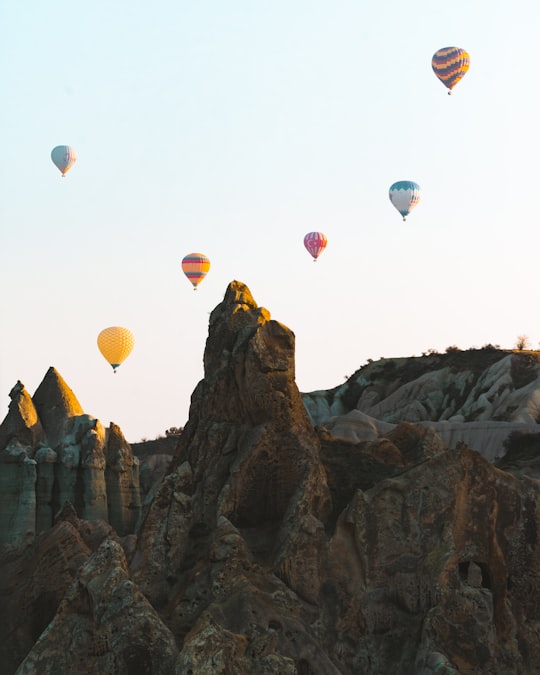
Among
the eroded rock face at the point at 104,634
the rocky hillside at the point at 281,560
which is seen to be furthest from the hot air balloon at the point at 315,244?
the eroded rock face at the point at 104,634

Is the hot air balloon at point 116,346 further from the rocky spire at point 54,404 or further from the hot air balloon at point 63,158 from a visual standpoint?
the rocky spire at point 54,404

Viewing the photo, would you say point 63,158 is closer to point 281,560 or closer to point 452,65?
point 452,65

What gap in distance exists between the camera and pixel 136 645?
2758 centimetres

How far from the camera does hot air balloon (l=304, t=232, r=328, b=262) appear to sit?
4466 inches

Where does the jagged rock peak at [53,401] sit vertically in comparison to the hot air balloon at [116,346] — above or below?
below

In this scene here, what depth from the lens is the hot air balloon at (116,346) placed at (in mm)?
109000

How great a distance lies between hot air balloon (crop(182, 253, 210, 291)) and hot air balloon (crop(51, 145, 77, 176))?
11636 mm

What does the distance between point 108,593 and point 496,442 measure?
66.4m

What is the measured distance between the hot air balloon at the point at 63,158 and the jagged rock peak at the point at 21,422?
47.9 m

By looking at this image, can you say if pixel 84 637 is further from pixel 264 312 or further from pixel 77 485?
pixel 77 485

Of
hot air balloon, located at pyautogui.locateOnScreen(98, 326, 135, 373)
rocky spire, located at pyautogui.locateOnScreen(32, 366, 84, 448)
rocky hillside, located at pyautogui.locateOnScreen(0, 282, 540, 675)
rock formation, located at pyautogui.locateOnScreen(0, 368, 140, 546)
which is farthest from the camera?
hot air balloon, located at pyautogui.locateOnScreen(98, 326, 135, 373)

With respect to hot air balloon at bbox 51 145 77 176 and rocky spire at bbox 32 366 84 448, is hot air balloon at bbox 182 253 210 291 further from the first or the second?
rocky spire at bbox 32 366 84 448

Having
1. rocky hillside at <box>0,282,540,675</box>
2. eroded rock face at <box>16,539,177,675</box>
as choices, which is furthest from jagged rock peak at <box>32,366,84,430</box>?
eroded rock face at <box>16,539,177,675</box>

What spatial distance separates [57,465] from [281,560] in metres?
32.5
